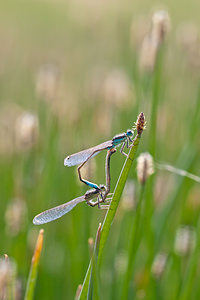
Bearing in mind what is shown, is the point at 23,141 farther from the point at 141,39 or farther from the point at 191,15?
the point at 191,15

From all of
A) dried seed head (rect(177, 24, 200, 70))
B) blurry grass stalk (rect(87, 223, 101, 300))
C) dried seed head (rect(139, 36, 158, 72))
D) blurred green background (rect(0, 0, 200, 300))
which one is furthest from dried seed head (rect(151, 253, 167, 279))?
dried seed head (rect(177, 24, 200, 70))

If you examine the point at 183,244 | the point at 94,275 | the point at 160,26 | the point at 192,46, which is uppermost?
the point at 160,26

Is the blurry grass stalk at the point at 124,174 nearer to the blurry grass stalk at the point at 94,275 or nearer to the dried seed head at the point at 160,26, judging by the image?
the blurry grass stalk at the point at 94,275

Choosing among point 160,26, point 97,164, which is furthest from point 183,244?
point 97,164

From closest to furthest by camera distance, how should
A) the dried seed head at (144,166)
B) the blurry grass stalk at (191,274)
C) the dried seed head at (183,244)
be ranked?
the dried seed head at (144,166) → the blurry grass stalk at (191,274) → the dried seed head at (183,244)

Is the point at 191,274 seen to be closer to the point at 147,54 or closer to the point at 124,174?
the point at 124,174

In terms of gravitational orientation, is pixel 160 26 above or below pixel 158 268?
above

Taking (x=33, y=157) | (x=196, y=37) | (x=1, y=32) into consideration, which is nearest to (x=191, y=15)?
(x=1, y=32)

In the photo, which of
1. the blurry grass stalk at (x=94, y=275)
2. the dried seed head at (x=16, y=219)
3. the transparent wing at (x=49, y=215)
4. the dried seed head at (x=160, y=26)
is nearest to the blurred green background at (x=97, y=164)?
the dried seed head at (x=16, y=219)

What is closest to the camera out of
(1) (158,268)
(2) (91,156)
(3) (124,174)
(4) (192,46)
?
(3) (124,174)

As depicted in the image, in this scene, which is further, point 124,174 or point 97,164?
point 97,164
